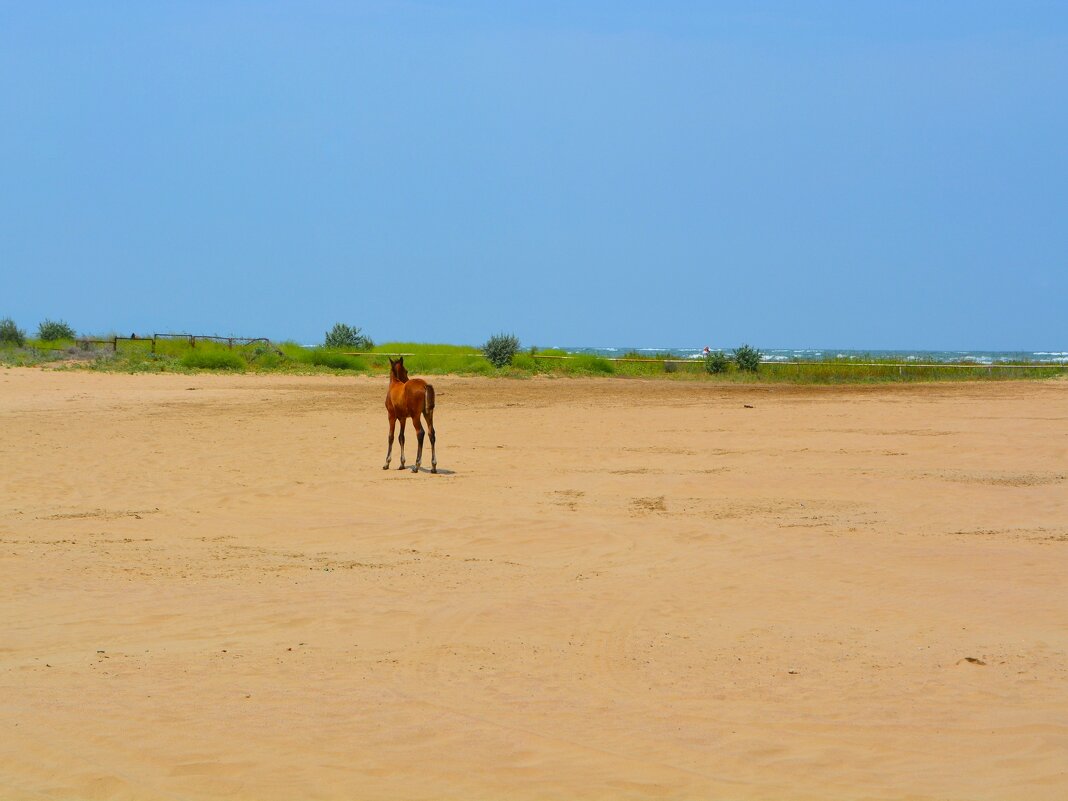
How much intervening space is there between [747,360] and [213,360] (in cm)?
2055

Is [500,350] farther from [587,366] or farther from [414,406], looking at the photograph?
[414,406]

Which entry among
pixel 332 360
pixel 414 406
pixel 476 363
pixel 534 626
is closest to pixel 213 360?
pixel 332 360

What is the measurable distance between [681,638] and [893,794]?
8.19ft

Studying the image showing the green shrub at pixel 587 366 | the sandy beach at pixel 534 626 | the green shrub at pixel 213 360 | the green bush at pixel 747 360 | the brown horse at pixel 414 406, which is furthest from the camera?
the green bush at pixel 747 360

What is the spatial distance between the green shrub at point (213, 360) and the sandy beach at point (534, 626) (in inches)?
914

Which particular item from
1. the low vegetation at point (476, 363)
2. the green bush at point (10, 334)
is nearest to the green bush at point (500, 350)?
the low vegetation at point (476, 363)

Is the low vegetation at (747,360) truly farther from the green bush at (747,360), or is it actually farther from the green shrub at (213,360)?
the green shrub at (213,360)

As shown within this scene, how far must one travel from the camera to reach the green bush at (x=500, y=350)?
4584 cm

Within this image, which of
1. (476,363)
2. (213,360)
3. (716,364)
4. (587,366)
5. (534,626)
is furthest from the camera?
(716,364)

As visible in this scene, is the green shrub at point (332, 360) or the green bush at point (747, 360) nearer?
the green shrub at point (332, 360)

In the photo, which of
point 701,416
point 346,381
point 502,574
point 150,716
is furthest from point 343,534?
point 346,381

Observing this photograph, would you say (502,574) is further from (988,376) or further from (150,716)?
(988,376)

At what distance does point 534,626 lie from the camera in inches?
299

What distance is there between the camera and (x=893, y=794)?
492cm
